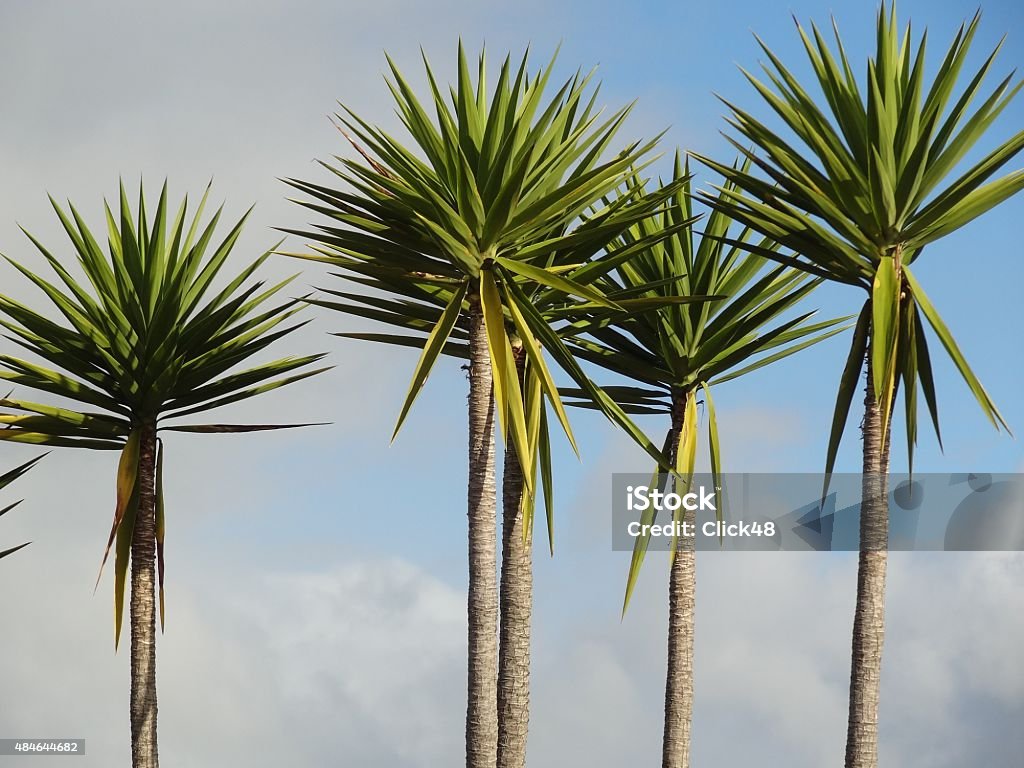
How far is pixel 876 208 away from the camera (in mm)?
10789

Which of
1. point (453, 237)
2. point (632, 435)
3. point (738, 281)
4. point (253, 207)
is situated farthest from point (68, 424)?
point (738, 281)

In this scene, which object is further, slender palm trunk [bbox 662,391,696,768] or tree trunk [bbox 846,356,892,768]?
slender palm trunk [bbox 662,391,696,768]

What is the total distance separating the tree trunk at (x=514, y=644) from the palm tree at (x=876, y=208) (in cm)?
262

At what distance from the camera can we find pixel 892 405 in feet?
34.8

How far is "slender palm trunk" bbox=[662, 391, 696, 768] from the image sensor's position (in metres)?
12.9

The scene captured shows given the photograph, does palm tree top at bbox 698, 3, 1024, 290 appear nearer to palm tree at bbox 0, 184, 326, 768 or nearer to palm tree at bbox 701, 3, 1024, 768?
palm tree at bbox 701, 3, 1024, 768

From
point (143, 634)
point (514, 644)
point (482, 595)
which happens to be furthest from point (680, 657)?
point (143, 634)

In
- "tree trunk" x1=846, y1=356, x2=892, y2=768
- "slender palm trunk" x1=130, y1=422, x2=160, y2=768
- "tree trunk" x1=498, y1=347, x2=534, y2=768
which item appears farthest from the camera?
"slender palm trunk" x1=130, y1=422, x2=160, y2=768

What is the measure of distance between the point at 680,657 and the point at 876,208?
4.87 metres

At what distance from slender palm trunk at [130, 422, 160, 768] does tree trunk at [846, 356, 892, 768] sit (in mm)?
6481

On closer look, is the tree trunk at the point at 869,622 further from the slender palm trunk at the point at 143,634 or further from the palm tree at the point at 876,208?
the slender palm trunk at the point at 143,634

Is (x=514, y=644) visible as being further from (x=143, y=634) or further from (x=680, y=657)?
(x=143, y=634)

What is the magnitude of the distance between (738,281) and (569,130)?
252 centimetres

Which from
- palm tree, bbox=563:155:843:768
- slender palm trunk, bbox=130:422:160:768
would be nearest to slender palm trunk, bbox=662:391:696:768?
palm tree, bbox=563:155:843:768
